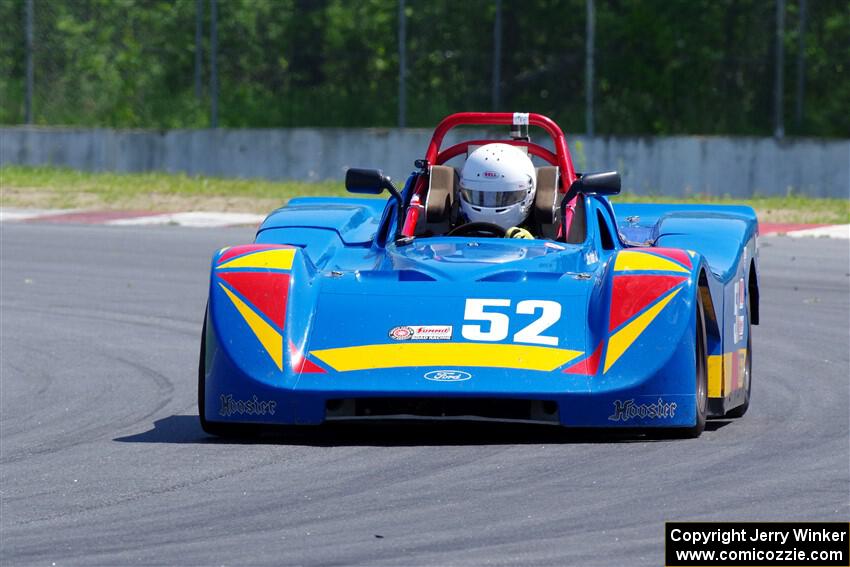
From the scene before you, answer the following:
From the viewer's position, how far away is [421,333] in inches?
285

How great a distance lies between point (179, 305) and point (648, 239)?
4.75 m

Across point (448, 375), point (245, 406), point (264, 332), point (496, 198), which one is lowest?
point (245, 406)

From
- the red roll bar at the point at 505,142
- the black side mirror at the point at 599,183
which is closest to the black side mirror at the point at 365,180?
the red roll bar at the point at 505,142

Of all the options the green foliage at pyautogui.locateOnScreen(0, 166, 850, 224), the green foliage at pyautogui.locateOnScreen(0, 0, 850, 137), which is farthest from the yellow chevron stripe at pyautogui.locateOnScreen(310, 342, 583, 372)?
the green foliage at pyautogui.locateOnScreen(0, 0, 850, 137)

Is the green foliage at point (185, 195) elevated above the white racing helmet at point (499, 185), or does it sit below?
below

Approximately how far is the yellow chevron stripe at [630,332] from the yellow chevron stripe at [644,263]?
0.16m

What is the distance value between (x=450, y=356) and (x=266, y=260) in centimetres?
107

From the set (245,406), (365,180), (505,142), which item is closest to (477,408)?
(245,406)

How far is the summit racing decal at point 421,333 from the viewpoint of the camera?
721 cm

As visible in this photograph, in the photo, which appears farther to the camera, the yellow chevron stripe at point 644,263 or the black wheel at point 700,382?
the yellow chevron stripe at point 644,263

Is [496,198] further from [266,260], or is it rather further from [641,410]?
[641,410]

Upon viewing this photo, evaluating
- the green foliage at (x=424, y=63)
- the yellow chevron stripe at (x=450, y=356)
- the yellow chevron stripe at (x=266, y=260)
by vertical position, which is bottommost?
the yellow chevron stripe at (x=450, y=356)

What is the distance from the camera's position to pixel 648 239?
9211 millimetres

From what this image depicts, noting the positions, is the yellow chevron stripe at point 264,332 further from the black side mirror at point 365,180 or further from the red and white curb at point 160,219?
the red and white curb at point 160,219
